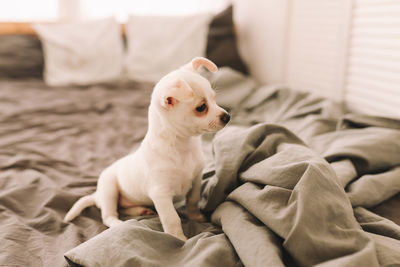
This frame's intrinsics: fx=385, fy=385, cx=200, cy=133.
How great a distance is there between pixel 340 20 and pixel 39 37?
1.83m

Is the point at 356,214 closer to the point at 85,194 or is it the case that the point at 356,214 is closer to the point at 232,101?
the point at 85,194

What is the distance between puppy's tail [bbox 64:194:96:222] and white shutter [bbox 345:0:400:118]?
1040 mm

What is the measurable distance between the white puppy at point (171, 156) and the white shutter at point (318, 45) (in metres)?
0.95

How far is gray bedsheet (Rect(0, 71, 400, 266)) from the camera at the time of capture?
0.67 m

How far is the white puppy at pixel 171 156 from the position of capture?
0.87 m

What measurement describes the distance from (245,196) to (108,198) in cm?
37

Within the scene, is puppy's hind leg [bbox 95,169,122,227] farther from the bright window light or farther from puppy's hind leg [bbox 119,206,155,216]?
the bright window light

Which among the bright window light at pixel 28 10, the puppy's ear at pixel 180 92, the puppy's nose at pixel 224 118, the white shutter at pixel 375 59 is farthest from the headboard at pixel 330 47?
the bright window light at pixel 28 10

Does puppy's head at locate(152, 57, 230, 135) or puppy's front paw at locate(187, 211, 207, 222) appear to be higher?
puppy's head at locate(152, 57, 230, 135)

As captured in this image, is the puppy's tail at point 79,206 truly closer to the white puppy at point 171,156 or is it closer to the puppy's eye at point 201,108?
the white puppy at point 171,156

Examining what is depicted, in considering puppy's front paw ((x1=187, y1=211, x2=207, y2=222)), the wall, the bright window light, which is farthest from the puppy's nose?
the bright window light

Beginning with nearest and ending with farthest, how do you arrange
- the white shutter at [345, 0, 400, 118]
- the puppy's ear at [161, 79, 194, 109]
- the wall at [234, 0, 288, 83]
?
1. the puppy's ear at [161, 79, 194, 109]
2. the white shutter at [345, 0, 400, 118]
3. the wall at [234, 0, 288, 83]

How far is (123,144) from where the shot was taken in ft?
4.90

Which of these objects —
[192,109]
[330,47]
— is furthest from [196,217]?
[330,47]
